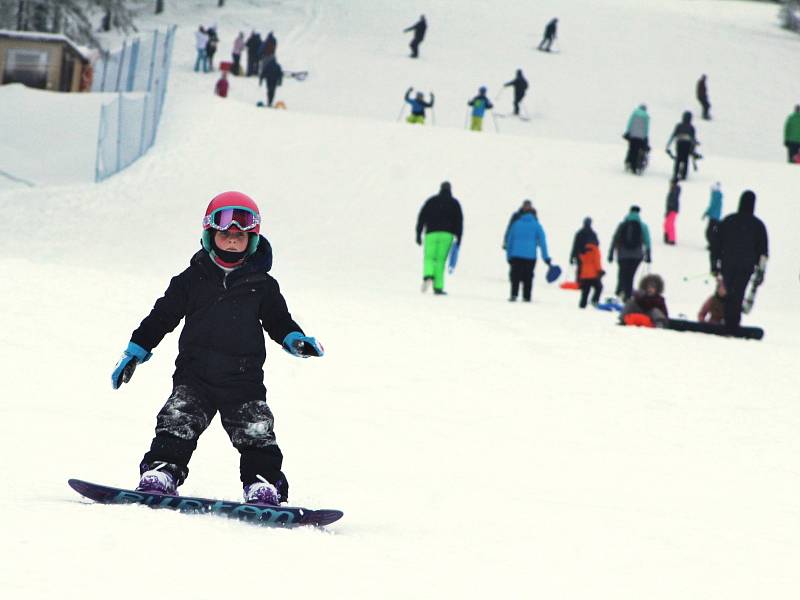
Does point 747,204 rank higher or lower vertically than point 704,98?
lower

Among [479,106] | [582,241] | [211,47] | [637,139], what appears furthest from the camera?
[211,47]

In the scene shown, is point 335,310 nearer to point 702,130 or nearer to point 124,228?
point 124,228

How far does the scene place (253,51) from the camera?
131 ft

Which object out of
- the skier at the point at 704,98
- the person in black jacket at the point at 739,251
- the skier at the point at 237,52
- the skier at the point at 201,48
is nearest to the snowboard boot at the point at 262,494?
the person in black jacket at the point at 739,251

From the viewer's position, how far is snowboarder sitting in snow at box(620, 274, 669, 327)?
46.6 ft

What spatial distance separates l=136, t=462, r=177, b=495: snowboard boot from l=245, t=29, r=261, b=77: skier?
116ft

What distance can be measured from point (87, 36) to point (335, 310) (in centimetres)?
2869

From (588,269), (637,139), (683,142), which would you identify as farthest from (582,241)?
(637,139)

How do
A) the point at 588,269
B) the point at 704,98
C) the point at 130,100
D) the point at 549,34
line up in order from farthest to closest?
the point at 549,34 → the point at 704,98 → the point at 130,100 → the point at 588,269

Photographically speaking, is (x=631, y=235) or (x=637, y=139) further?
(x=637, y=139)

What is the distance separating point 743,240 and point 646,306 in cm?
122

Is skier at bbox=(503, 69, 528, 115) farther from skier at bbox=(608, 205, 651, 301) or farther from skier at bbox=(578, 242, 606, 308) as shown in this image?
skier at bbox=(578, 242, 606, 308)

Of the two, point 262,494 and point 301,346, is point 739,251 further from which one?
point 262,494

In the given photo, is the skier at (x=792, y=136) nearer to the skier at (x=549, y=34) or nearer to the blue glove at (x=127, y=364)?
the skier at (x=549, y=34)
